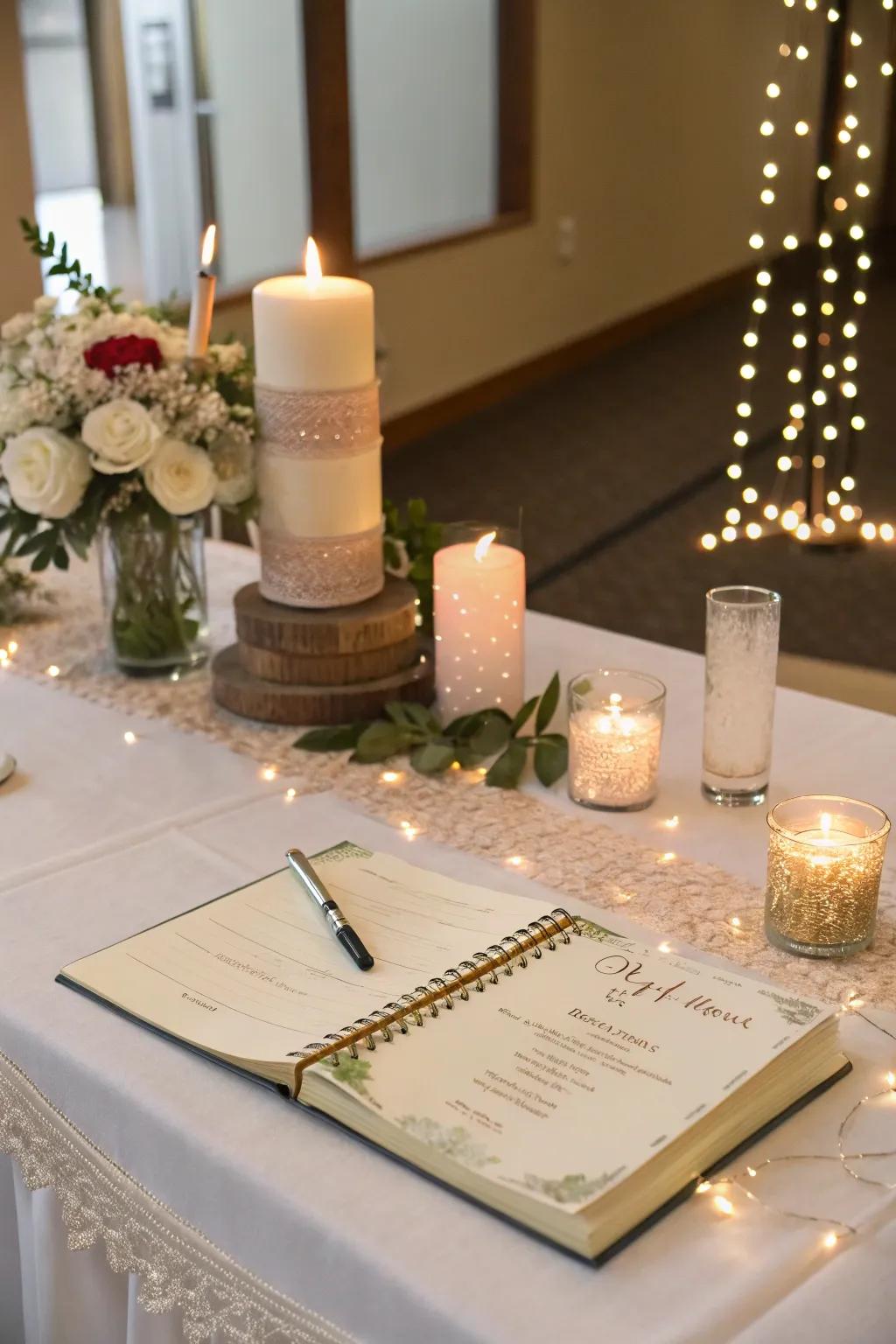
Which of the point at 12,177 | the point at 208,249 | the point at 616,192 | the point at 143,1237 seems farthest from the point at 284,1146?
the point at 616,192

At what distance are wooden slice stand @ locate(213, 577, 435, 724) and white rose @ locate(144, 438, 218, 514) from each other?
12cm

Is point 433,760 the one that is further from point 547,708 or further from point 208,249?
point 208,249

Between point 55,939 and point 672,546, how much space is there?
314 centimetres

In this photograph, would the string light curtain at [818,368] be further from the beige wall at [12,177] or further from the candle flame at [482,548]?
the candle flame at [482,548]

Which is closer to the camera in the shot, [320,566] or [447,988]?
[447,988]

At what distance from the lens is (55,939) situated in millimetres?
1023

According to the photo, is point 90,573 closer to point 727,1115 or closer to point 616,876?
point 616,876

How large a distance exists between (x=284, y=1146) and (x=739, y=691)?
0.52 metres

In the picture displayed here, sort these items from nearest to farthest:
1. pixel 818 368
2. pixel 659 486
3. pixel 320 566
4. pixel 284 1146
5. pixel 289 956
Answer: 1. pixel 284 1146
2. pixel 289 956
3. pixel 320 566
4. pixel 659 486
5. pixel 818 368

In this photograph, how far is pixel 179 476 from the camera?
1.34m

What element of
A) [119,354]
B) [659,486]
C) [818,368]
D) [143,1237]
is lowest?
[659,486]

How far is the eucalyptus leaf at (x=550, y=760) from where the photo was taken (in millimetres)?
1237

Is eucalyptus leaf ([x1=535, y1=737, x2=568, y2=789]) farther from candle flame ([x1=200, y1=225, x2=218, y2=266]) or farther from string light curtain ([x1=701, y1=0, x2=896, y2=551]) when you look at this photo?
string light curtain ([x1=701, y1=0, x2=896, y2=551])

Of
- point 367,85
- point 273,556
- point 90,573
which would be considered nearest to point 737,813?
point 273,556
